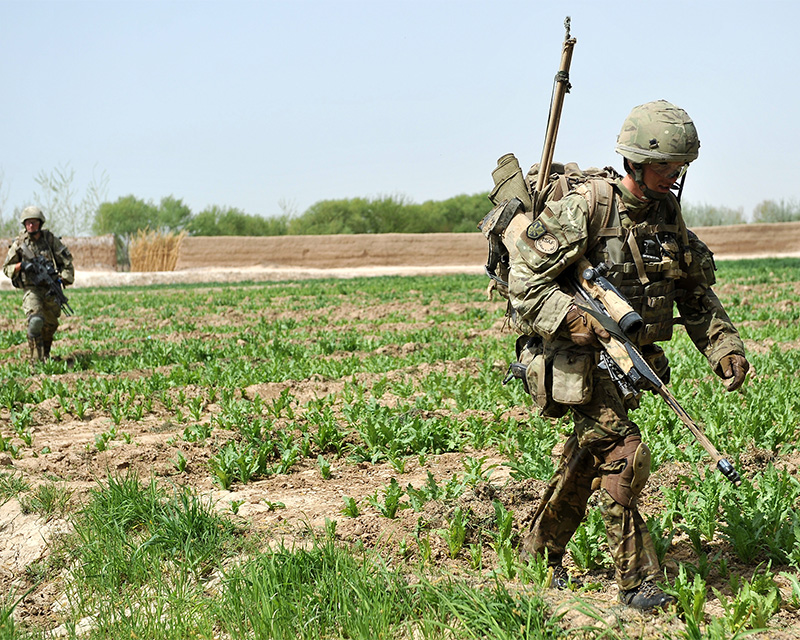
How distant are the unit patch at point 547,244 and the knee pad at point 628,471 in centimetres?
89

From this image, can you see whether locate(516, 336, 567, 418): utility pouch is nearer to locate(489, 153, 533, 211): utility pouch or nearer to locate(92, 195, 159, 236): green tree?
locate(489, 153, 533, 211): utility pouch

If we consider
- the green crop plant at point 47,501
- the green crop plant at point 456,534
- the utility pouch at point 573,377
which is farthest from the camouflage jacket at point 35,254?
the utility pouch at point 573,377

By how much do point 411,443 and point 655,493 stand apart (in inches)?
72.0

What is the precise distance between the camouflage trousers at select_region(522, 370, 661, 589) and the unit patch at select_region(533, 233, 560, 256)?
0.60 metres

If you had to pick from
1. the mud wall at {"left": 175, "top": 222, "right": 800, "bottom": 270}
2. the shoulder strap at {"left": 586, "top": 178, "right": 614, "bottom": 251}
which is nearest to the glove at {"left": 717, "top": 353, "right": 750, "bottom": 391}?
the shoulder strap at {"left": 586, "top": 178, "right": 614, "bottom": 251}

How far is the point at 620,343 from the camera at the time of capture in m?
3.54

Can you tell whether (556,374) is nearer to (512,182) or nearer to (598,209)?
(598,209)

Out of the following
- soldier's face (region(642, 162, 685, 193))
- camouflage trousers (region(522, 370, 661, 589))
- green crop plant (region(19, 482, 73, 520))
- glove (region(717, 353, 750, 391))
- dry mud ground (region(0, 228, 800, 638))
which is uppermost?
soldier's face (region(642, 162, 685, 193))

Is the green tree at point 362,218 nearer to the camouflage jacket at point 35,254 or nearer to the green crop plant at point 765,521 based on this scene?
the camouflage jacket at point 35,254

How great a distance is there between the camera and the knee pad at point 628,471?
352cm

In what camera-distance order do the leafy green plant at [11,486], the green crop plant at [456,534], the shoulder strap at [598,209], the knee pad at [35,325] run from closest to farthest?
the shoulder strap at [598,209], the green crop plant at [456,534], the leafy green plant at [11,486], the knee pad at [35,325]

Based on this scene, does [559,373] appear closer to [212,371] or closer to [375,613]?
[375,613]

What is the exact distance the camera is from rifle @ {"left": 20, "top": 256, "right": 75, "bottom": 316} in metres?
10.6

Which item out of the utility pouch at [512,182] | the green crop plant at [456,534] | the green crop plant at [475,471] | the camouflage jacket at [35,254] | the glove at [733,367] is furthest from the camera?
the camouflage jacket at [35,254]
